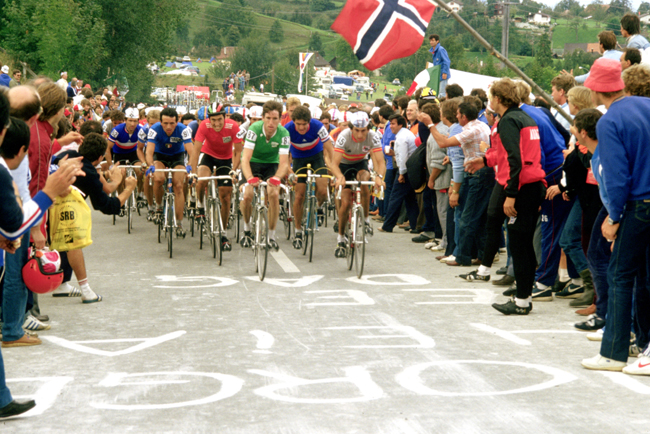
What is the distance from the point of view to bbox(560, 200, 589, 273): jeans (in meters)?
8.59

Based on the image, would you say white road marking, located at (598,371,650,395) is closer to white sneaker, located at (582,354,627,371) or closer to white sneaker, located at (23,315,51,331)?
white sneaker, located at (582,354,627,371)

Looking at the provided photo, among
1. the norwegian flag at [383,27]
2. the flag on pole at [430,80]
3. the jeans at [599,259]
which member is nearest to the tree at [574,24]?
the flag on pole at [430,80]

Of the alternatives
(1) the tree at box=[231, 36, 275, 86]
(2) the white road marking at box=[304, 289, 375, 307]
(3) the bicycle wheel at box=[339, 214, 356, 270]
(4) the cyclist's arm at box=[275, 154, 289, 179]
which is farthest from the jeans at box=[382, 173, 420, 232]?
(1) the tree at box=[231, 36, 275, 86]

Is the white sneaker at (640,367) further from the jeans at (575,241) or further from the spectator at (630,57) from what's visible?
the spectator at (630,57)

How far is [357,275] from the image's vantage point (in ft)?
35.1

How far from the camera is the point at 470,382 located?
5648mm

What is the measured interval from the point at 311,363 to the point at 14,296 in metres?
2.52

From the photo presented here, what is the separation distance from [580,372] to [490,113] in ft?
19.3

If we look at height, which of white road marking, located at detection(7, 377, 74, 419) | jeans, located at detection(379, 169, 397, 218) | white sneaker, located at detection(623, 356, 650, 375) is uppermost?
jeans, located at detection(379, 169, 397, 218)

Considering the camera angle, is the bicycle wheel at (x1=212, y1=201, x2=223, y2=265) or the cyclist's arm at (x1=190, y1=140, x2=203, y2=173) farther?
the cyclist's arm at (x1=190, y1=140, x2=203, y2=173)

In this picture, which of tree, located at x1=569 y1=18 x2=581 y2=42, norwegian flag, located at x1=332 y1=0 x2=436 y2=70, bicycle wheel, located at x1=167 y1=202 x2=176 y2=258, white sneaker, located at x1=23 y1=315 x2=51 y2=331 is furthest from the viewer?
tree, located at x1=569 y1=18 x2=581 y2=42

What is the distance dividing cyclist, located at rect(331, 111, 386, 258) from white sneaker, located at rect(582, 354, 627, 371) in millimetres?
5597

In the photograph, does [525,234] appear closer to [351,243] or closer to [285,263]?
[351,243]

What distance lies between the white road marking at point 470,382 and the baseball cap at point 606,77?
85.1 inches
